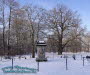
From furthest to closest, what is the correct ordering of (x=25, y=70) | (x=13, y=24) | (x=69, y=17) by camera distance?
1. (x=69, y=17)
2. (x=13, y=24)
3. (x=25, y=70)

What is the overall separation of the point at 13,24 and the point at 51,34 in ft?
29.2

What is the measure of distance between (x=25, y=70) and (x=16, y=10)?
20.1 metres

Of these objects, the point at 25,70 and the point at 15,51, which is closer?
the point at 25,70

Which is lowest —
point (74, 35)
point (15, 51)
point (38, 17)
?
point (15, 51)

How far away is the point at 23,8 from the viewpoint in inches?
1146

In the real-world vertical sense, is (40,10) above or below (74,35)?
above

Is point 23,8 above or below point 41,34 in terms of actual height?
above

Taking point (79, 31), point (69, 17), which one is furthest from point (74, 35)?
point (69, 17)

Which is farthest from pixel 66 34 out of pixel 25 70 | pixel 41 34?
pixel 25 70

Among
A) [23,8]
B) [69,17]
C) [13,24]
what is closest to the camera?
[23,8]

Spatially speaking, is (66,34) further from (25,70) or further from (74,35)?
(25,70)

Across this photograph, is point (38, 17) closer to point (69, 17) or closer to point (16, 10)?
point (16, 10)

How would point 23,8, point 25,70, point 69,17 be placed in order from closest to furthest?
point 25,70 → point 23,8 → point 69,17

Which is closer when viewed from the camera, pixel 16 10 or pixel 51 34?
pixel 16 10
